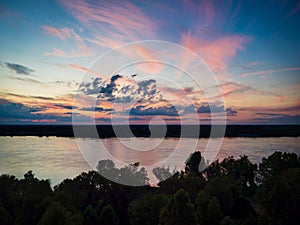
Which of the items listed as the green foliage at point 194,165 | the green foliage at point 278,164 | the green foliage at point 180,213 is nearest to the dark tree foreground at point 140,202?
the green foliage at point 180,213

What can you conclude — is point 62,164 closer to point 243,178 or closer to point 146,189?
point 146,189

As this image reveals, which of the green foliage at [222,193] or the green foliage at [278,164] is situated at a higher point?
the green foliage at [278,164]

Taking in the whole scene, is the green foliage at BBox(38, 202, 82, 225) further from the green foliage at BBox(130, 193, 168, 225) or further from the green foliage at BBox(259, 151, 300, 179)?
the green foliage at BBox(259, 151, 300, 179)

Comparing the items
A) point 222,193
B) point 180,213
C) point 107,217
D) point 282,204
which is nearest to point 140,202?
point 107,217

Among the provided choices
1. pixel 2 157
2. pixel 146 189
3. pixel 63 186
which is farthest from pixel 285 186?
pixel 2 157

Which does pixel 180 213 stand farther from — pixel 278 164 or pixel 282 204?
pixel 278 164

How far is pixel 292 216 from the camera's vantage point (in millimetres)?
16656

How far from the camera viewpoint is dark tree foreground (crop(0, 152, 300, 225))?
15055 mm

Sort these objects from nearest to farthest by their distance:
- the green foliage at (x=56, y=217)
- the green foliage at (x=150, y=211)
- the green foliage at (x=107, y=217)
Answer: the green foliage at (x=56, y=217) → the green foliage at (x=107, y=217) → the green foliage at (x=150, y=211)

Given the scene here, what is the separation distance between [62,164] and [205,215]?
99.4 feet

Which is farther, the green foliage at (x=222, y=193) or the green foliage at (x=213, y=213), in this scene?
the green foliage at (x=222, y=193)

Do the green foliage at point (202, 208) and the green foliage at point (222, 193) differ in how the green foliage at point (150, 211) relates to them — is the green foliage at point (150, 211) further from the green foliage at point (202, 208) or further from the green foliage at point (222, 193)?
the green foliage at point (222, 193)

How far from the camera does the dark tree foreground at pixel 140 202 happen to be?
1505 cm

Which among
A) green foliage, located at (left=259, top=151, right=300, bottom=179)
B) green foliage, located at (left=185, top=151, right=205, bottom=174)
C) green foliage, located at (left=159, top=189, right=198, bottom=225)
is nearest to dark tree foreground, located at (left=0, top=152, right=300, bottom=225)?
green foliage, located at (left=159, top=189, right=198, bottom=225)
